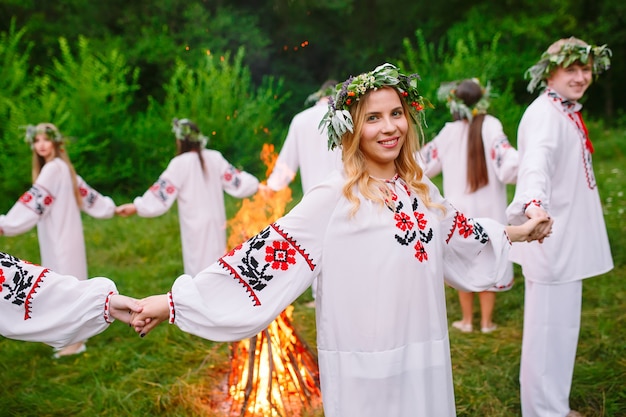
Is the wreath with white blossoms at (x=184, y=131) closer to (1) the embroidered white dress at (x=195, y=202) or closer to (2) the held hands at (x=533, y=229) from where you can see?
(1) the embroidered white dress at (x=195, y=202)

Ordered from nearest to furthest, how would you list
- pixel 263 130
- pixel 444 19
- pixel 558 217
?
pixel 558 217, pixel 263 130, pixel 444 19

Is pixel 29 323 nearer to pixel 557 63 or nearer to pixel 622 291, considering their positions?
pixel 557 63

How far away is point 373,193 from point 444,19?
19685 mm

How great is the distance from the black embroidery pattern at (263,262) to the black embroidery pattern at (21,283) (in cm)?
81

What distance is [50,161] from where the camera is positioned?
19.4 ft

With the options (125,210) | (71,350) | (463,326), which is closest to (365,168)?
(463,326)

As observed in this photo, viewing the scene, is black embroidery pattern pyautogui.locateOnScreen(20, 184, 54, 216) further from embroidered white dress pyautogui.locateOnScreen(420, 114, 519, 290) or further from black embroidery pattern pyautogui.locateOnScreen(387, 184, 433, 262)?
black embroidery pattern pyautogui.locateOnScreen(387, 184, 433, 262)

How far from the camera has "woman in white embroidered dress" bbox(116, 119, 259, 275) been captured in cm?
642

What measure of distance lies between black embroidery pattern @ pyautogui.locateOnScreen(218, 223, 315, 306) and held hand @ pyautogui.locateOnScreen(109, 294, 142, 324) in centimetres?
39

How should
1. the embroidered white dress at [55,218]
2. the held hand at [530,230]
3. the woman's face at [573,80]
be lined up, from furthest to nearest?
the embroidered white dress at [55,218]
the woman's face at [573,80]
the held hand at [530,230]

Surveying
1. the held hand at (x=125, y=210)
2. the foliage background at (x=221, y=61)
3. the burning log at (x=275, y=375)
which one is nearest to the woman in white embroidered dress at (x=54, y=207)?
the held hand at (x=125, y=210)

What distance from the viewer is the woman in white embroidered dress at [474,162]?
5738 millimetres

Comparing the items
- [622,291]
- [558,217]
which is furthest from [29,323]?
[622,291]

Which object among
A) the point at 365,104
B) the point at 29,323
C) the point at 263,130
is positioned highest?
the point at 263,130
